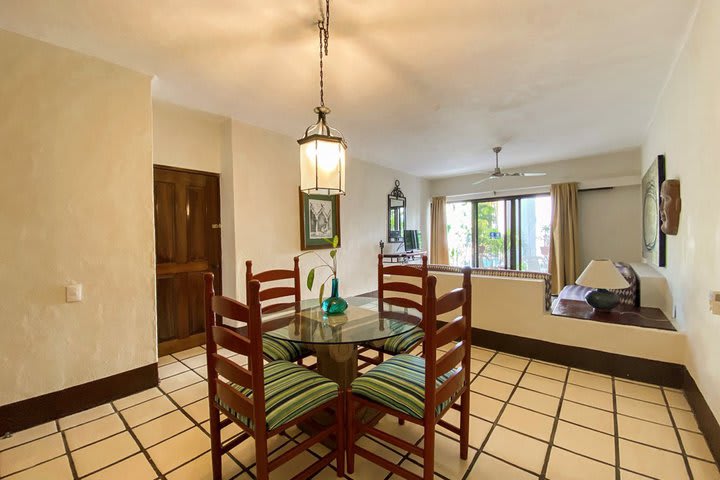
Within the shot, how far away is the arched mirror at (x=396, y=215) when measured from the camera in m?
5.95

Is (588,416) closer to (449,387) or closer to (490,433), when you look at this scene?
(490,433)

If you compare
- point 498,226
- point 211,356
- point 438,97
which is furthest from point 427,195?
point 211,356

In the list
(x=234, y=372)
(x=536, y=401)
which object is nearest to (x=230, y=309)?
(x=234, y=372)

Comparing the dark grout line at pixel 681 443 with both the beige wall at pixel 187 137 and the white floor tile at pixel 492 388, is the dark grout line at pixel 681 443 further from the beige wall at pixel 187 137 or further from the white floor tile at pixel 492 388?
the beige wall at pixel 187 137

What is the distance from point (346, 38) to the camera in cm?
203

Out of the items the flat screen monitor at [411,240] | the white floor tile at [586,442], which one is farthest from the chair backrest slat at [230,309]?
the flat screen monitor at [411,240]

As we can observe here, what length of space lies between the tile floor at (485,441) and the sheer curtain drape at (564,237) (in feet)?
11.0

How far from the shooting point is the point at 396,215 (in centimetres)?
612

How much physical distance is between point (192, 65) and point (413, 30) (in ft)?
5.48

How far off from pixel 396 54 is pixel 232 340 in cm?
216

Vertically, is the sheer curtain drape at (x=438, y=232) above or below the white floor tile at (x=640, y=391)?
above

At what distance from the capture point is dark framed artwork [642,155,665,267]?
3006 millimetres

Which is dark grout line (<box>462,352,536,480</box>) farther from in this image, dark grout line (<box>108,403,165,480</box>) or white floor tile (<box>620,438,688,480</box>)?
dark grout line (<box>108,403,165,480</box>)

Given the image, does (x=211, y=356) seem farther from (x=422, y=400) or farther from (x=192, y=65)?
(x=192, y=65)
